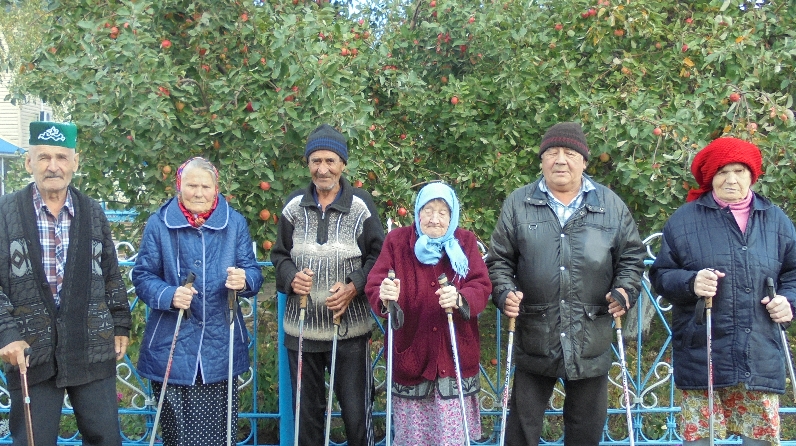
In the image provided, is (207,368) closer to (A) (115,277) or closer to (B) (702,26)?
(A) (115,277)

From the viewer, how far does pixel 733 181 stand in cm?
314

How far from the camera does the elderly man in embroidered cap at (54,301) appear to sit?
2992 mm

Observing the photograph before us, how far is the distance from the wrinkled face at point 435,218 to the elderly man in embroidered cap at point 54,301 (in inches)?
58.9

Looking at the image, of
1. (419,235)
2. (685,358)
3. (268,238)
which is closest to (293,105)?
(268,238)

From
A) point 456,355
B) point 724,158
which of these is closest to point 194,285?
point 456,355

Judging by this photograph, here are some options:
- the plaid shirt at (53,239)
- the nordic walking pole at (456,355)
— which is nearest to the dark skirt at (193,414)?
the plaid shirt at (53,239)

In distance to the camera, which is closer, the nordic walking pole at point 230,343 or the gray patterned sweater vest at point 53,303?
the gray patterned sweater vest at point 53,303

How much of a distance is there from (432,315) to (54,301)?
1.67 meters

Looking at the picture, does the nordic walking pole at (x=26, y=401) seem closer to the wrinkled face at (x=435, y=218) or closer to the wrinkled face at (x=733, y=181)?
the wrinkled face at (x=435, y=218)

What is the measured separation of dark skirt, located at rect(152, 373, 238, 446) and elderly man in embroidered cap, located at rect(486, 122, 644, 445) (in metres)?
1.43

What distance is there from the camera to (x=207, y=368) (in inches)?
129

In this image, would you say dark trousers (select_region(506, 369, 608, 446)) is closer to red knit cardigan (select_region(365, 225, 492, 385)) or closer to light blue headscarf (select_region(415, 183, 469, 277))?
red knit cardigan (select_region(365, 225, 492, 385))

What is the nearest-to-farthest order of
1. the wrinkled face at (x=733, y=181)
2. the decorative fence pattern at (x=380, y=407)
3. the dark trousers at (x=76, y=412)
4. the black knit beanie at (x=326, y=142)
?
the dark trousers at (x=76, y=412) → the wrinkled face at (x=733, y=181) → the black knit beanie at (x=326, y=142) → the decorative fence pattern at (x=380, y=407)

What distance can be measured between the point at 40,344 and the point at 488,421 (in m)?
2.63
